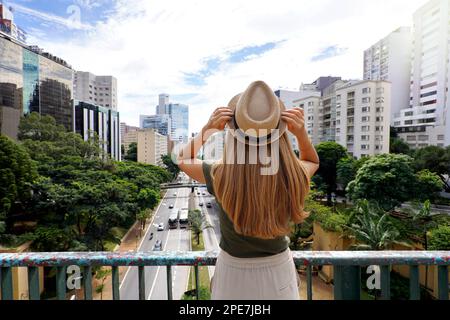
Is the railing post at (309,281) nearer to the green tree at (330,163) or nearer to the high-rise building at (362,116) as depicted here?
the green tree at (330,163)

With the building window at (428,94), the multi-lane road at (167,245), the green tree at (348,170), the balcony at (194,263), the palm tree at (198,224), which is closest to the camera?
the balcony at (194,263)

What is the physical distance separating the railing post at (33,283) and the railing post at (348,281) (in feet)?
4.54

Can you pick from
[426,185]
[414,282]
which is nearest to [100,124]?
[426,185]

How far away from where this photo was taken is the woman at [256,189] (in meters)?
0.87

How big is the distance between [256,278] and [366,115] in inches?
914

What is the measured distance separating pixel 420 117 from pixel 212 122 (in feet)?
102

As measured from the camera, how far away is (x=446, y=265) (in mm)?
1185

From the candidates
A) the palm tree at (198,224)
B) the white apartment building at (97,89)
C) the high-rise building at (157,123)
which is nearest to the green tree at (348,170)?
the palm tree at (198,224)

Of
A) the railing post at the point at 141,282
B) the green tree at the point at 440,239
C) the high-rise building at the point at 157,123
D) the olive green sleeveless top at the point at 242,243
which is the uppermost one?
the high-rise building at the point at 157,123

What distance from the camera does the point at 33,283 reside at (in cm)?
122

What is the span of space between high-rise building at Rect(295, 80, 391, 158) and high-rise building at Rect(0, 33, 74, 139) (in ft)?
67.5

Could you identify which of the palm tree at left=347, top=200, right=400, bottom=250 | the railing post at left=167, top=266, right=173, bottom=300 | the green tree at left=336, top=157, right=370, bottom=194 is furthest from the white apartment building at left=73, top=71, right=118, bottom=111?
the railing post at left=167, top=266, right=173, bottom=300

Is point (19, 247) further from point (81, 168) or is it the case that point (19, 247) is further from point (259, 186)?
point (259, 186)
